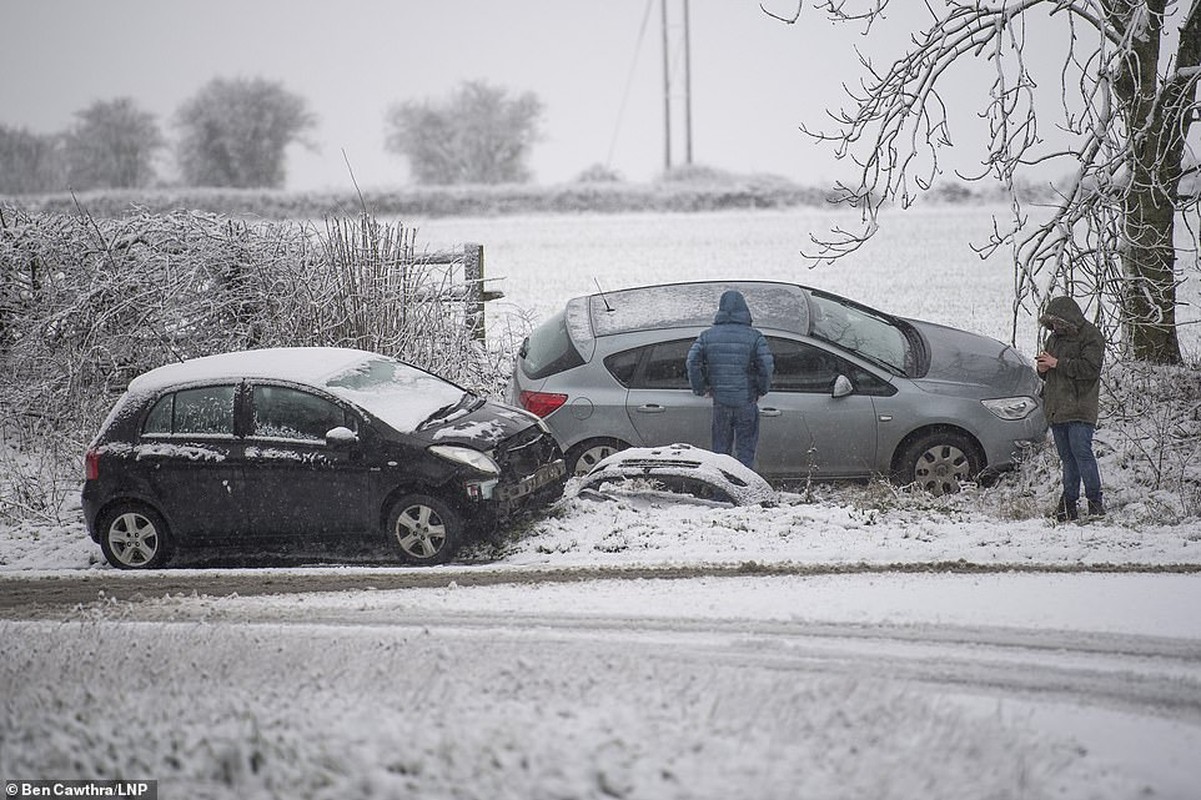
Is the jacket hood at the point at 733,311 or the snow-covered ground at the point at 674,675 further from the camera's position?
the jacket hood at the point at 733,311

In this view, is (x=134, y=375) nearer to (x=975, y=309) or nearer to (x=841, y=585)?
(x=841, y=585)

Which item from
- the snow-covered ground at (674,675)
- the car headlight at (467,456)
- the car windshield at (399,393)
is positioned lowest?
the snow-covered ground at (674,675)

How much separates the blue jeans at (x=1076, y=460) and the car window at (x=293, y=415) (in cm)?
598

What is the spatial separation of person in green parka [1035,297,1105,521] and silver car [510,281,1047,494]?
1117 mm

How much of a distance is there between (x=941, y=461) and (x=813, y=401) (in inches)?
52.1

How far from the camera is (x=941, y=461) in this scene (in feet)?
36.1

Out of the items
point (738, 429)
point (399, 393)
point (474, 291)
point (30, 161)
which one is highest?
point (30, 161)

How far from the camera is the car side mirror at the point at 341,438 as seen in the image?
31.5 feet

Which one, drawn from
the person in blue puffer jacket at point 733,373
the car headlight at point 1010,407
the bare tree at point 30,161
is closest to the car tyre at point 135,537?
the person in blue puffer jacket at point 733,373

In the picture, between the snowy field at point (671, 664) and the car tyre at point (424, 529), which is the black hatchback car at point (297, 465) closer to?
the car tyre at point (424, 529)

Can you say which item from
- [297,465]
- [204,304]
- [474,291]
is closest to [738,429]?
[297,465]

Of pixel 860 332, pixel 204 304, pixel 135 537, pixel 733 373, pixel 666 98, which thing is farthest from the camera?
pixel 666 98

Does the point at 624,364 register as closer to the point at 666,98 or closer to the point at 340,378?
the point at 340,378

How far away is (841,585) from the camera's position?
26.5ft
